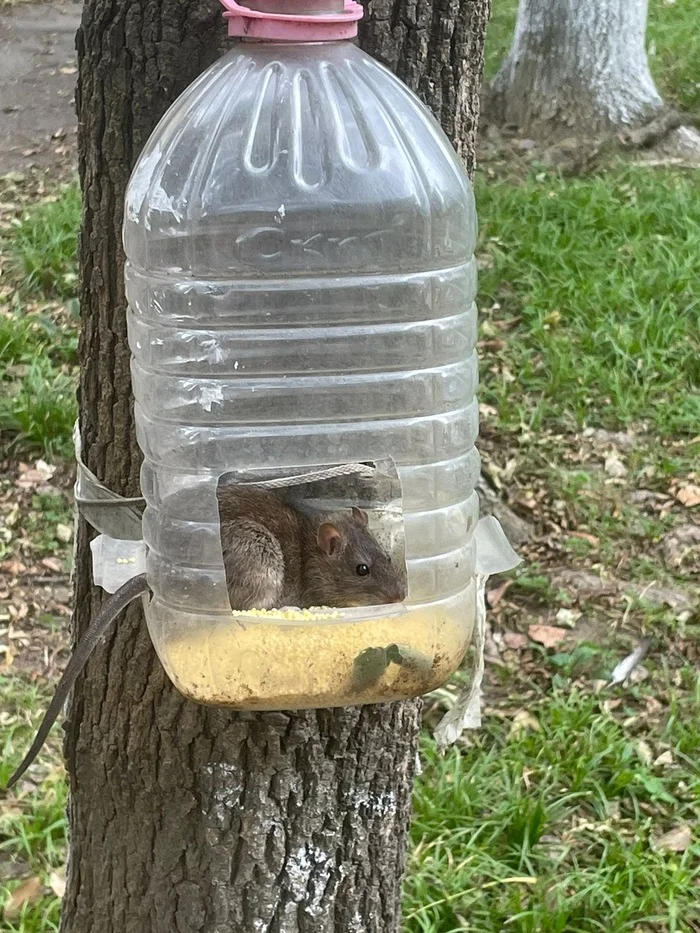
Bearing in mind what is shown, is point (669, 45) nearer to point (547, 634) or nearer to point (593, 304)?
point (593, 304)

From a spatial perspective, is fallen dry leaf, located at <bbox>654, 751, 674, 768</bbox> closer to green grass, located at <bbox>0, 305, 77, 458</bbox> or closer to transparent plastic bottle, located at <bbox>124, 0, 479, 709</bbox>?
transparent plastic bottle, located at <bbox>124, 0, 479, 709</bbox>

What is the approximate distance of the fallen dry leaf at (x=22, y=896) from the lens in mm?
3117

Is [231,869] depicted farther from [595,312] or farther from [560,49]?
[560,49]

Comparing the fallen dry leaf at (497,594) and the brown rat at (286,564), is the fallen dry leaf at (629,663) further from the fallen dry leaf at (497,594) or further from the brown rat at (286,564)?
the brown rat at (286,564)

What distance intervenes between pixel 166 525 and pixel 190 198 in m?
0.55

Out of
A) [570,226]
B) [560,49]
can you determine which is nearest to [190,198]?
[570,226]

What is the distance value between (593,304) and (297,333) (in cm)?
379

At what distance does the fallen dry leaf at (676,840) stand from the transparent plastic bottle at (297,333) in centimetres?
153

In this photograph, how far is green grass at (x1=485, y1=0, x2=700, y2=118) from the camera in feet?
27.0

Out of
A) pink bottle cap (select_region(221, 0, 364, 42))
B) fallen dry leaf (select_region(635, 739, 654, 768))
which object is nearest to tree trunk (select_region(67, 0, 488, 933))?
pink bottle cap (select_region(221, 0, 364, 42))

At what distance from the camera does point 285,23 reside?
5.40ft

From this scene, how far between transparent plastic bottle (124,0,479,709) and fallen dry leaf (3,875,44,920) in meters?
1.50

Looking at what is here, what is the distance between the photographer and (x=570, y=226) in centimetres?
601

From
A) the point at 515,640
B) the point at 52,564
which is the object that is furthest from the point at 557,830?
the point at 52,564
